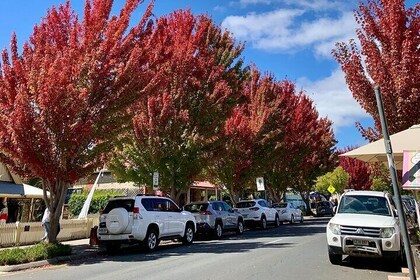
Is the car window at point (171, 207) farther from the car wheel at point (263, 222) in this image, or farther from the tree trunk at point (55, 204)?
the car wheel at point (263, 222)

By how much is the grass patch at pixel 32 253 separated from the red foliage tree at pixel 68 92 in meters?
1.42

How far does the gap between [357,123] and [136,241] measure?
9.64m

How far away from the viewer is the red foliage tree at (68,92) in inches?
521

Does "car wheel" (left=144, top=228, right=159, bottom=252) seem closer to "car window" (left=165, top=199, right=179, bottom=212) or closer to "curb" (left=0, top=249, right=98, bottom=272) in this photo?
"car window" (left=165, top=199, right=179, bottom=212)

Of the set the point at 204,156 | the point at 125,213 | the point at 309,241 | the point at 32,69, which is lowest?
the point at 309,241

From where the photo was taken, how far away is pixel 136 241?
14508mm

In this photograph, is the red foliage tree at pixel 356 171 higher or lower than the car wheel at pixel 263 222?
higher

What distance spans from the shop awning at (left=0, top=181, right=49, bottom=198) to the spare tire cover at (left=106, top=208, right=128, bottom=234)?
945 cm

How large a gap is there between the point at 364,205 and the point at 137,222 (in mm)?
7384

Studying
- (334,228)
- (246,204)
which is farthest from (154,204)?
(246,204)

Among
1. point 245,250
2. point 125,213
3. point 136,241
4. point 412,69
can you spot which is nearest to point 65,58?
point 125,213

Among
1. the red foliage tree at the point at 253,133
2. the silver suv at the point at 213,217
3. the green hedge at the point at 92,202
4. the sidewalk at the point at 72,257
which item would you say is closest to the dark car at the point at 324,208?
the red foliage tree at the point at 253,133

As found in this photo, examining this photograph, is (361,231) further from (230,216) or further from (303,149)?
(303,149)

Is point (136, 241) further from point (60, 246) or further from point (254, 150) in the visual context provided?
point (254, 150)
